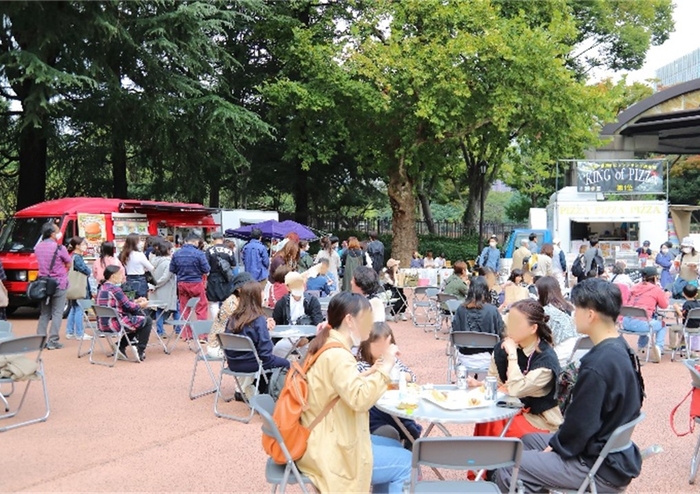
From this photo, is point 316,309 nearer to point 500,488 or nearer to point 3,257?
point 500,488

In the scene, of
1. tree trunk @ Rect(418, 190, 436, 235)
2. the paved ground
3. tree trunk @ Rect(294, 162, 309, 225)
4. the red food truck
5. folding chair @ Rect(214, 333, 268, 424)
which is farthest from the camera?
tree trunk @ Rect(418, 190, 436, 235)

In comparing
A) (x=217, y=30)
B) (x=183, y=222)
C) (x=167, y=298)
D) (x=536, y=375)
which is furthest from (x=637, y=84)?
(x=536, y=375)

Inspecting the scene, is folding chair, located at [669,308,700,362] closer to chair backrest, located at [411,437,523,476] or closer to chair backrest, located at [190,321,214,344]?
chair backrest, located at [190,321,214,344]

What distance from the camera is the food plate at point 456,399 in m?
4.22

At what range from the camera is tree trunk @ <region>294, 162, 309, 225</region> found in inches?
1059

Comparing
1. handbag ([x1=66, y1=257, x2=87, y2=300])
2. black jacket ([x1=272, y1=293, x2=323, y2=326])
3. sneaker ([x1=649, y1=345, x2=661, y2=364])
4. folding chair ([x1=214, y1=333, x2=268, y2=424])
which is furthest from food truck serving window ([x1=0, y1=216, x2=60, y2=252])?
sneaker ([x1=649, y1=345, x2=661, y2=364])

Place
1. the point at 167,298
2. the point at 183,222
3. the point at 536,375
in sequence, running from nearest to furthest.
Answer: the point at 536,375, the point at 167,298, the point at 183,222

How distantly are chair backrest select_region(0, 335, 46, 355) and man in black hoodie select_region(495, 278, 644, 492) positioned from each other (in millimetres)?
4455

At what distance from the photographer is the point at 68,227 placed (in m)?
13.9

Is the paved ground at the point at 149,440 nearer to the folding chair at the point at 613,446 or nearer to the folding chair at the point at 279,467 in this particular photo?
the folding chair at the point at 279,467

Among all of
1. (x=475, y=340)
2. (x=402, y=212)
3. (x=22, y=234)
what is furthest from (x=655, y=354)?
(x=402, y=212)

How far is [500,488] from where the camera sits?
370 centimetres

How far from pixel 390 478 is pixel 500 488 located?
1.99ft

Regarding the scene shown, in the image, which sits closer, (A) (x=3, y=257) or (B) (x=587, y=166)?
(A) (x=3, y=257)
